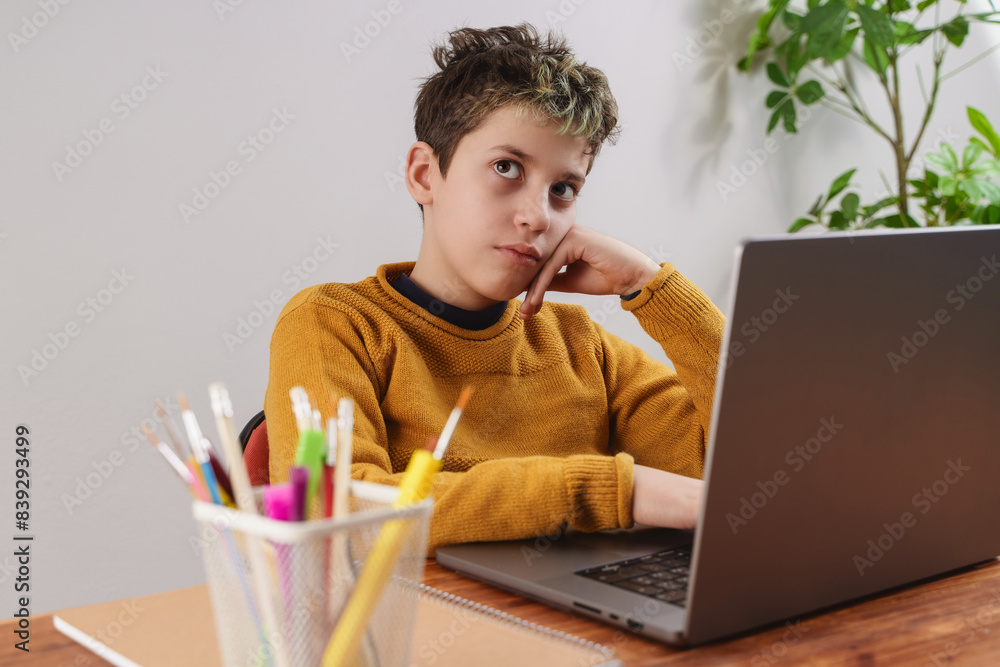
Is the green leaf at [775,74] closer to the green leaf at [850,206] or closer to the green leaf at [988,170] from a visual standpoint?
the green leaf at [850,206]

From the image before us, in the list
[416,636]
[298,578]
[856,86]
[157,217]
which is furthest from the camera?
[856,86]

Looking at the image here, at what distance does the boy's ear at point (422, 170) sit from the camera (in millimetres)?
1202

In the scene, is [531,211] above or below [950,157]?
below

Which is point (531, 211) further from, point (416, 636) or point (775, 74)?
point (775, 74)

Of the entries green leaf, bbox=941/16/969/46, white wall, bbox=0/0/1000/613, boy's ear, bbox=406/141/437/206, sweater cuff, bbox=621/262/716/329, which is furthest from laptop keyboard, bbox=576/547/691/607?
green leaf, bbox=941/16/969/46

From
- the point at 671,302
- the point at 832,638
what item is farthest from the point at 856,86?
the point at 832,638

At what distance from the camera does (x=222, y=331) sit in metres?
1.57

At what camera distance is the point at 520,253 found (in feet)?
3.65

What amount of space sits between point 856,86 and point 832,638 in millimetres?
2287

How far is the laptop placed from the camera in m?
0.52

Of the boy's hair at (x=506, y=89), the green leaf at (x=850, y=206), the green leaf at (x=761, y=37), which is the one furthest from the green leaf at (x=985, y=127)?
the boy's hair at (x=506, y=89)

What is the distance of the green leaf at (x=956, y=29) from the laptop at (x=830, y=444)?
192cm

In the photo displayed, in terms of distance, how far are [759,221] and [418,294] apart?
5.00 ft

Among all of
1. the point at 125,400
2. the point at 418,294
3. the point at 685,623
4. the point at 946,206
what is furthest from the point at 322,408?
the point at 946,206
